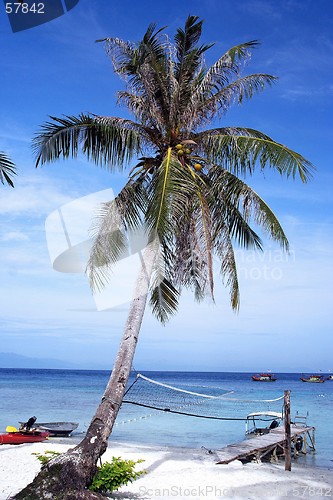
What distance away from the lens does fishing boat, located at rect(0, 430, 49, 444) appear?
15.4 metres

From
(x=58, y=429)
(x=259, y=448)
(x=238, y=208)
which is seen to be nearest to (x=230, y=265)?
(x=238, y=208)

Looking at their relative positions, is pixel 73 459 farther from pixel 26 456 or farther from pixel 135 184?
pixel 26 456

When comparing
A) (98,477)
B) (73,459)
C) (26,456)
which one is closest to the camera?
(73,459)

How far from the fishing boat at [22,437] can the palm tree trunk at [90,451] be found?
27.7 ft

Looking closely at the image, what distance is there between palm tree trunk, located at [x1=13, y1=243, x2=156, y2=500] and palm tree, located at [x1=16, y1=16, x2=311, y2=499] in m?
0.38

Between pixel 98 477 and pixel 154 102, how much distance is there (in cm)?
719

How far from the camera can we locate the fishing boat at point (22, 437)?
50.5 feet

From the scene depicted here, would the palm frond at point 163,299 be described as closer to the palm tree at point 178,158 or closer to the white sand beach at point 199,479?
the palm tree at point 178,158

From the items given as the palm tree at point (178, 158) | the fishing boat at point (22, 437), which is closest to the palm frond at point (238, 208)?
the palm tree at point (178, 158)

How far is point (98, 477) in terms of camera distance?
26.9ft

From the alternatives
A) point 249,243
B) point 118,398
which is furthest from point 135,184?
point 118,398

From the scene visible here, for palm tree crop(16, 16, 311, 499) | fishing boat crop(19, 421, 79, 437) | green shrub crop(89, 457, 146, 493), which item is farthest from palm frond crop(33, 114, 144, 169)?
fishing boat crop(19, 421, 79, 437)

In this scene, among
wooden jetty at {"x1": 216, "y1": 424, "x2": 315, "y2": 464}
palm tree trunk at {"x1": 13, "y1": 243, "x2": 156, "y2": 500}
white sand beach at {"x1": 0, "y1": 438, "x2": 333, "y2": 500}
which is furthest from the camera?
wooden jetty at {"x1": 216, "y1": 424, "x2": 315, "y2": 464}

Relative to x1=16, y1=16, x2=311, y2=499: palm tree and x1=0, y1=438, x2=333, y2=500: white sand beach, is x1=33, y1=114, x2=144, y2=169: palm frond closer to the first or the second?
x1=16, y1=16, x2=311, y2=499: palm tree
